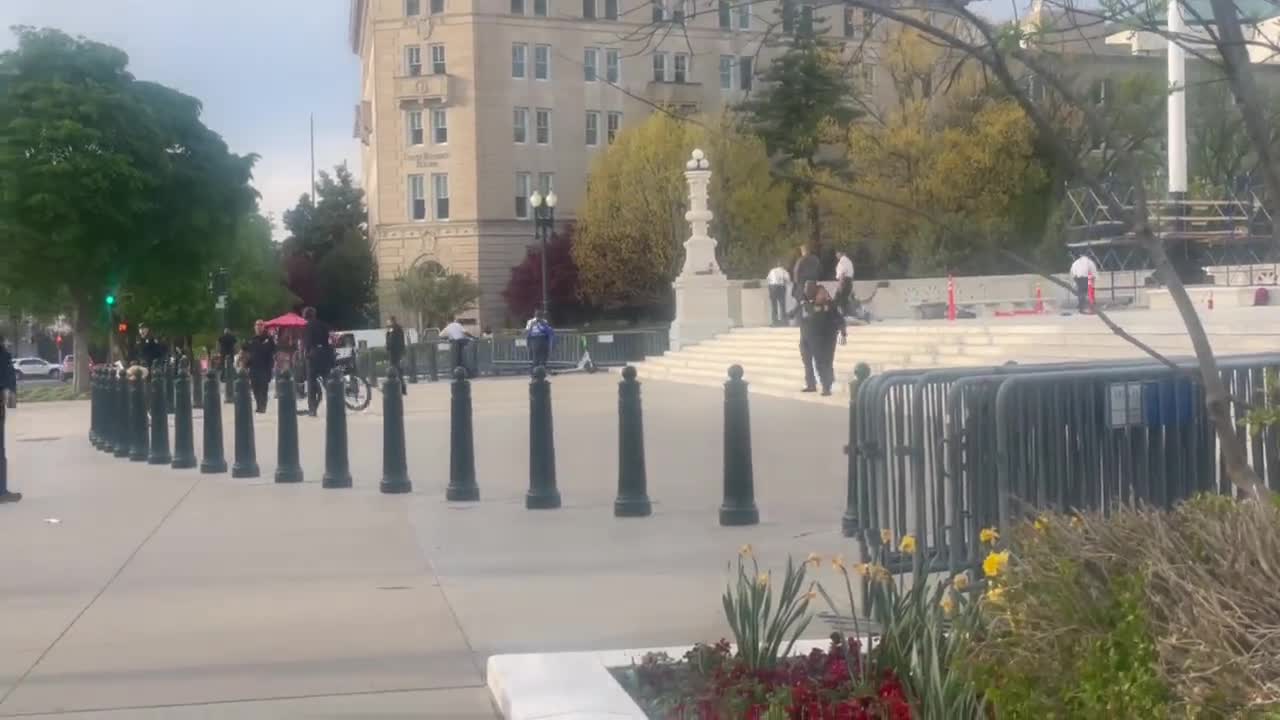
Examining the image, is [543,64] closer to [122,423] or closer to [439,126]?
[439,126]

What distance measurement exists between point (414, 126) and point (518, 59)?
5.60 metres

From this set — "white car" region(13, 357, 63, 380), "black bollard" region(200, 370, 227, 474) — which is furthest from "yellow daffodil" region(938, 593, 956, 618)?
"white car" region(13, 357, 63, 380)

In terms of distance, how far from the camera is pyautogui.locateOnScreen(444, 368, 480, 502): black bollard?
523 inches

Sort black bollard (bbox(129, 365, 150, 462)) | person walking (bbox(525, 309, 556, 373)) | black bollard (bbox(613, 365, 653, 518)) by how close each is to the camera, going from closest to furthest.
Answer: black bollard (bbox(613, 365, 653, 518)), black bollard (bbox(129, 365, 150, 462)), person walking (bbox(525, 309, 556, 373))

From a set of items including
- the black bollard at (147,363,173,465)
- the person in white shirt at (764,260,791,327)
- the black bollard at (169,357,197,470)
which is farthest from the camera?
the person in white shirt at (764,260,791,327)

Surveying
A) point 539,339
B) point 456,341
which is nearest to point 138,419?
point 539,339

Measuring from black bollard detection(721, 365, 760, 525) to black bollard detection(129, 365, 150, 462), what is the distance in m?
10.8

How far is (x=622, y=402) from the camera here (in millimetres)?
11828

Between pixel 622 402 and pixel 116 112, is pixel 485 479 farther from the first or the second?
pixel 116 112

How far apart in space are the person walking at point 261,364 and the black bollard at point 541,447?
17366 millimetres

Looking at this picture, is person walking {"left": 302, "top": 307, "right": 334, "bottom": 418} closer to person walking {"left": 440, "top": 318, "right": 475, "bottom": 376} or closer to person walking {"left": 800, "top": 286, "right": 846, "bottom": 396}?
person walking {"left": 800, "top": 286, "right": 846, "bottom": 396}

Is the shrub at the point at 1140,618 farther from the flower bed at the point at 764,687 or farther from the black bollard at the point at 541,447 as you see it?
the black bollard at the point at 541,447

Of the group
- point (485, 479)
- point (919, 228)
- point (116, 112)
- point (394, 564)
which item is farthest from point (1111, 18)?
point (919, 228)

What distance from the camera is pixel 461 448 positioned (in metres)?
13.5
